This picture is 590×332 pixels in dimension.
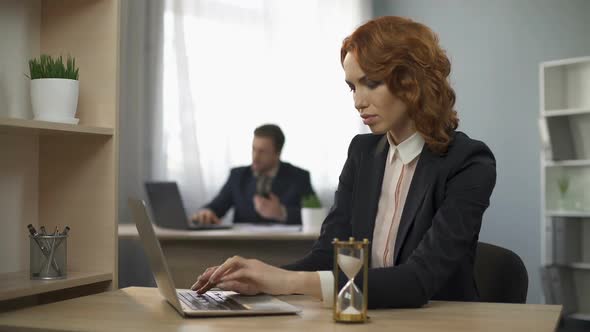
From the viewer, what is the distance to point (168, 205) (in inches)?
168

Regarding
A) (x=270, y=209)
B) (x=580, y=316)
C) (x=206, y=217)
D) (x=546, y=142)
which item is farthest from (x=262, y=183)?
(x=580, y=316)

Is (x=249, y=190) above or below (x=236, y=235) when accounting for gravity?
above

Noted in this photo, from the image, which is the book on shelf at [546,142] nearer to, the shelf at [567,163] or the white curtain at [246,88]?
the shelf at [567,163]

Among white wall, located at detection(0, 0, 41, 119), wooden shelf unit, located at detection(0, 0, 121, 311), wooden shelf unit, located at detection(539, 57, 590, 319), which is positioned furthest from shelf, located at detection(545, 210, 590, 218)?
white wall, located at detection(0, 0, 41, 119)

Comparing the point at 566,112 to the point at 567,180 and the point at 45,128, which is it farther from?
the point at 45,128

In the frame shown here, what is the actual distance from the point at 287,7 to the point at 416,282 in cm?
510

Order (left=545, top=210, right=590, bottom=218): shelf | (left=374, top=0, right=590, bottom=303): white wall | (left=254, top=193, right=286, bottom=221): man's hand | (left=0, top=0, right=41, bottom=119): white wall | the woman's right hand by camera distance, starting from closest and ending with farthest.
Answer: the woman's right hand, (left=0, top=0, right=41, bottom=119): white wall, (left=254, top=193, right=286, bottom=221): man's hand, (left=545, top=210, right=590, bottom=218): shelf, (left=374, top=0, right=590, bottom=303): white wall

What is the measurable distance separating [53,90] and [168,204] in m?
2.43

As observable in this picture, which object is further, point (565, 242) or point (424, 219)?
point (565, 242)

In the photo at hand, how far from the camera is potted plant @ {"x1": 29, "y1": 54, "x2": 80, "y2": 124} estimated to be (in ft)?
6.15

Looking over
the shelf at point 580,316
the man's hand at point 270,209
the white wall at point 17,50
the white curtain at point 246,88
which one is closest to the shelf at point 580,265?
the shelf at point 580,316

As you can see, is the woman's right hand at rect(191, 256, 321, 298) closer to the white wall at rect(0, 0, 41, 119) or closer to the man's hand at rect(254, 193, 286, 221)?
the white wall at rect(0, 0, 41, 119)

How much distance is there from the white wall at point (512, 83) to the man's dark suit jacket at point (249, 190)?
6.88 feet

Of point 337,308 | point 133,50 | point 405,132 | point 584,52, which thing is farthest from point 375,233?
point 584,52
